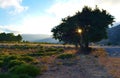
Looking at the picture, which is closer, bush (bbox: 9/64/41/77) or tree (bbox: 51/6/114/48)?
bush (bbox: 9/64/41/77)

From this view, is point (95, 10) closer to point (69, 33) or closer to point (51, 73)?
point (69, 33)

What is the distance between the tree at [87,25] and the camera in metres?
59.0

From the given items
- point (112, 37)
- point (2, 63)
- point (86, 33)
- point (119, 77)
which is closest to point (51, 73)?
point (119, 77)

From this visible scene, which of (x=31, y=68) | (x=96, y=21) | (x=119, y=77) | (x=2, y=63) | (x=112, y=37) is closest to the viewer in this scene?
(x=119, y=77)

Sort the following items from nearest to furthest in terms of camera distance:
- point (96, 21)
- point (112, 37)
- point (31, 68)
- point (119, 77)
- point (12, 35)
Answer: point (119, 77), point (31, 68), point (96, 21), point (12, 35), point (112, 37)

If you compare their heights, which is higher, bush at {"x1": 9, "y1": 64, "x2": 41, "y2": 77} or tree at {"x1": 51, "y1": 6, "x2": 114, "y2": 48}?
tree at {"x1": 51, "y1": 6, "x2": 114, "y2": 48}

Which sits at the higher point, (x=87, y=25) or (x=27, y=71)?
(x=87, y=25)

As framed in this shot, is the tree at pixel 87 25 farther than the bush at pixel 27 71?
Yes

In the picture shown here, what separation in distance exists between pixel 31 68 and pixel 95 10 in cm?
3650

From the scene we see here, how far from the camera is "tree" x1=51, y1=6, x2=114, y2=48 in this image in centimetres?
5903

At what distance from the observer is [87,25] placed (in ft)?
196

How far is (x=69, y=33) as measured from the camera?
2419 inches

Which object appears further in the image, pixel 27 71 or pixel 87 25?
pixel 87 25

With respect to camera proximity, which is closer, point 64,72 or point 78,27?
point 64,72
